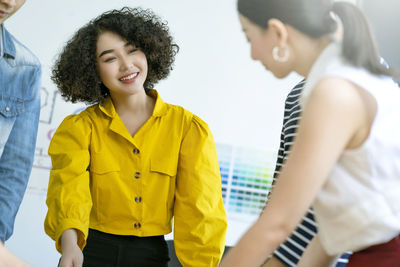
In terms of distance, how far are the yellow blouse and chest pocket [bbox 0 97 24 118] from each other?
0.15 m

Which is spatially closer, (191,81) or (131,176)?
(131,176)

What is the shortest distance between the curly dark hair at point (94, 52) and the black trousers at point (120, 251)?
44 centimetres

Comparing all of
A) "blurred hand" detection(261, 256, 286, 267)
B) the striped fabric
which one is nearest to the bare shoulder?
the striped fabric

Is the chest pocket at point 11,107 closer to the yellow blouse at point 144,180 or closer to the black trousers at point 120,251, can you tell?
the yellow blouse at point 144,180

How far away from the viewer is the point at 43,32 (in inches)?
107

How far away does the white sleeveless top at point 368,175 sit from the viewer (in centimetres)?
66

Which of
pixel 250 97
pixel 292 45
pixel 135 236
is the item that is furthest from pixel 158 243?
pixel 250 97

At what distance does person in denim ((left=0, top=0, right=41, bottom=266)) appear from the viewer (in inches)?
52.6

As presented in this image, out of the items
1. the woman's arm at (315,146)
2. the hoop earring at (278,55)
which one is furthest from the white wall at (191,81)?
the woman's arm at (315,146)

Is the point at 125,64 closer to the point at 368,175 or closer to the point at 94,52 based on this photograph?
the point at 94,52

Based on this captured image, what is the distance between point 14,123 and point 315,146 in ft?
3.25

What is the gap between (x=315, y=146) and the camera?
0.63 meters

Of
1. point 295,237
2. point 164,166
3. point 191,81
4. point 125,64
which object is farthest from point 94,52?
point 191,81

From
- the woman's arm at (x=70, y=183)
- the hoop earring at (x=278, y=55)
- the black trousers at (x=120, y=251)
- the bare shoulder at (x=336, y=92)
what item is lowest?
the black trousers at (x=120, y=251)
